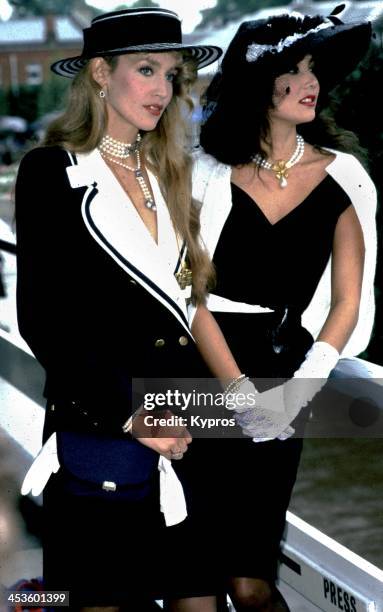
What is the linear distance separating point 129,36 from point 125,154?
0.69ft

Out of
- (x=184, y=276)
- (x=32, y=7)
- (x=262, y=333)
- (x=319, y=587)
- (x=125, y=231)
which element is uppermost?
(x=32, y=7)

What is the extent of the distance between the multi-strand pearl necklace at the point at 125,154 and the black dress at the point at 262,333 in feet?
0.56

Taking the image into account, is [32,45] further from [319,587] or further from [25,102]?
[319,587]

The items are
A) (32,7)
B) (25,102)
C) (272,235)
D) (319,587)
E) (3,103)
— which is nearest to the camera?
(272,235)

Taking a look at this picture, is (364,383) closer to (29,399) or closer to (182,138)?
(182,138)

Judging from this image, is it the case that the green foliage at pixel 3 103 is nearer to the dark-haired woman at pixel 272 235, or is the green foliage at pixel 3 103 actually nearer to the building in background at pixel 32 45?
the building in background at pixel 32 45

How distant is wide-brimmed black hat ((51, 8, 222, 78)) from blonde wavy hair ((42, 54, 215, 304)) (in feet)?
0.09

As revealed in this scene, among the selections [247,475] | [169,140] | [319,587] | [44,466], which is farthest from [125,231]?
[319,587]

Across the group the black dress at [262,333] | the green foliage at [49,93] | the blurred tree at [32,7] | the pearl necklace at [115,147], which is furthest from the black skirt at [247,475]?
the blurred tree at [32,7]

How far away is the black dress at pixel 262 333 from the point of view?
75.4 inches

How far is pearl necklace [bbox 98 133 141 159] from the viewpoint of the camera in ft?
5.94

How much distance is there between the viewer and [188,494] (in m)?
1.88

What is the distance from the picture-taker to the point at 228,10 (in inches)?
90.2

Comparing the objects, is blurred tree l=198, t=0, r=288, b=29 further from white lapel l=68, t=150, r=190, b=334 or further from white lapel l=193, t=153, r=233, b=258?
white lapel l=68, t=150, r=190, b=334
